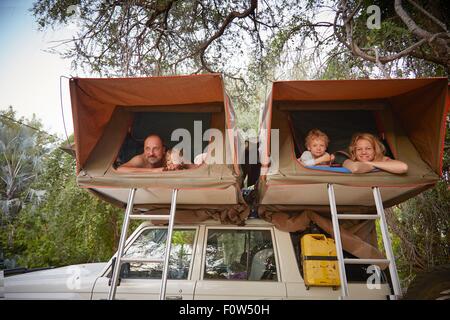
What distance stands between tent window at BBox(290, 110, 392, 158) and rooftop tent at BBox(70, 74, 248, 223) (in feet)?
2.76

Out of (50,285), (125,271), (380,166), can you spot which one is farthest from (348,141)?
(50,285)

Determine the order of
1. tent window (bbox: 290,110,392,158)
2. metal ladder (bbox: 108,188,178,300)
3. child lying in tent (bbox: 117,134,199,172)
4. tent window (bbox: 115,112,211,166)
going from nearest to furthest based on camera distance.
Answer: metal ladder (bbox: 108,188,178,300), child lying in tent (bbox: 117,134,199,172), tent window (bbox: 290,110,392,158), tent window (bbox: 115,112,211,166)

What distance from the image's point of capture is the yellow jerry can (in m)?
2.58

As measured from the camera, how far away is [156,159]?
3105mm

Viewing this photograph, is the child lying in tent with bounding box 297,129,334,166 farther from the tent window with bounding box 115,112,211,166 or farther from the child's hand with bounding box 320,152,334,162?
the tent window with bounding box 115,112,211,166

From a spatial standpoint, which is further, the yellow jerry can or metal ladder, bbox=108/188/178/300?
the yellow jerry can

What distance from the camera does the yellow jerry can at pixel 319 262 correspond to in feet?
8.46

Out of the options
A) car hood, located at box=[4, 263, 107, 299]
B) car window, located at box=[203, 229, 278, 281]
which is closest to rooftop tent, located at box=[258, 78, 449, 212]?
car window, located at box=[203, 229, 278, 281]

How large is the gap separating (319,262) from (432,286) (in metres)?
0.84

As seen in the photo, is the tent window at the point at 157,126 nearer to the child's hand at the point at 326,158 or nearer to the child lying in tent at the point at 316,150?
the child lying in tent at the point at 316,150

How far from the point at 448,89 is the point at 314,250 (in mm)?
1888

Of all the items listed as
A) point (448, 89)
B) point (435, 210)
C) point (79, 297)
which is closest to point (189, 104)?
point (79, 297)

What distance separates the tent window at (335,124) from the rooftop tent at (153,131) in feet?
2.76
